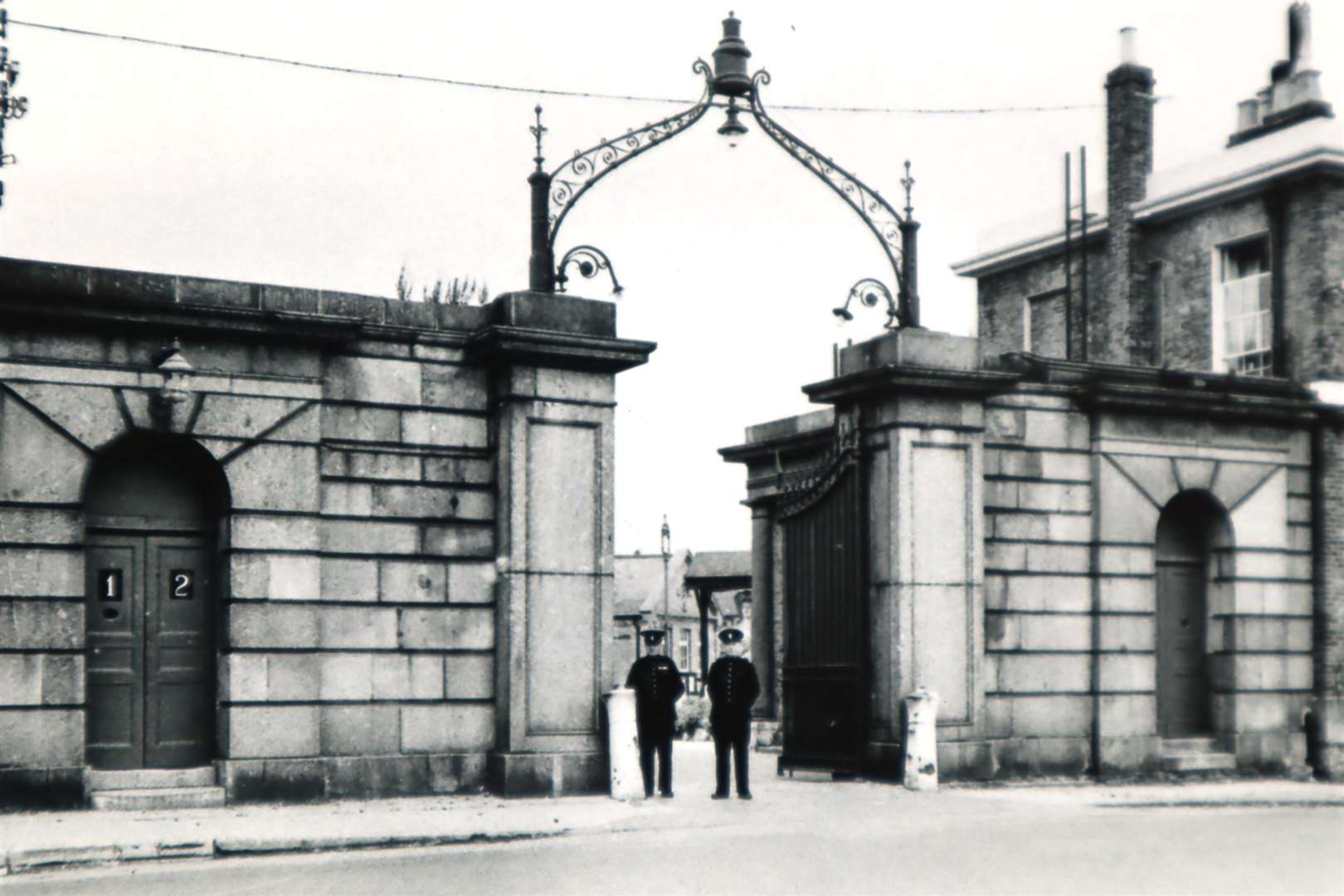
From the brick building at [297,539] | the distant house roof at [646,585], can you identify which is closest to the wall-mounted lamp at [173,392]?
the brick building at [297,539]

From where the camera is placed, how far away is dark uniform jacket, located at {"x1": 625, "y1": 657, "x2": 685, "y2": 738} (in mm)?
15539

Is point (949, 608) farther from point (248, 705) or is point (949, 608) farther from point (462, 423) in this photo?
point (248, 705)

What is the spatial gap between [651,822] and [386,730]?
10.0 ft

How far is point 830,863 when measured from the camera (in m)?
10.7

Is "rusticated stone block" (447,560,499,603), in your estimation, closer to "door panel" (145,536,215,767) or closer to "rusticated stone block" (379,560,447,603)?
"rusticated stone block" (379,560,447,603)

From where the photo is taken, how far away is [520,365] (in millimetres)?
15469

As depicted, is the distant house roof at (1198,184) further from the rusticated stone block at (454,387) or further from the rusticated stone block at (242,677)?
the rusticated stone block at (242,677)

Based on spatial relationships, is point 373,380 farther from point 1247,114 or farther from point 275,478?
point 1247,114

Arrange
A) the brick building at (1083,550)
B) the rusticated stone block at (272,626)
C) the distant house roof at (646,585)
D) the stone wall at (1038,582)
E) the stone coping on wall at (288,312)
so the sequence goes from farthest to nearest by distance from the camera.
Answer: the distant house roof at (646,585)
the stone wall at (1038,582)
the brick building at (1083,550)
the rusticated stone block at (272,626)
the stone coping on wall at (288,312)

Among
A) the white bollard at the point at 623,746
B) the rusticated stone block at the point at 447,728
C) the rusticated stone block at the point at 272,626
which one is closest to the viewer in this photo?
the rusticated stone block at the point at 272,626

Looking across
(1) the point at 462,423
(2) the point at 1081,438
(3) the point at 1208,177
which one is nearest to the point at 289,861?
(1) the point at 462,423

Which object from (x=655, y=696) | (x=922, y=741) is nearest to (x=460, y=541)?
(x=655, y=696)

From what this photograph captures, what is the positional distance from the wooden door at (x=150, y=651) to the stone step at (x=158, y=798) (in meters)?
0.48

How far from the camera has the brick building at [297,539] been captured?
13.8 m
